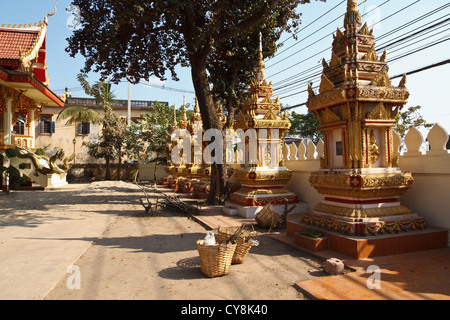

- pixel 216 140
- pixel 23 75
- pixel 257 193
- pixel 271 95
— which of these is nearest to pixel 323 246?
pixel 257 193

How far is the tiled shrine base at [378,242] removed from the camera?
470 cm

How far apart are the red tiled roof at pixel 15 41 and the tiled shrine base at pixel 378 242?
18708 millimetres

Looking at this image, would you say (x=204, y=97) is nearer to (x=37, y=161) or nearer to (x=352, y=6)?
(x=352, y=6)

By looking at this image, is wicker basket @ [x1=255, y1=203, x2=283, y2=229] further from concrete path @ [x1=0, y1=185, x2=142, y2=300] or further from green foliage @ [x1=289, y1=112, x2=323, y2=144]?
green foliage @ [x1=289, y1=112, x2=323, y2=144]

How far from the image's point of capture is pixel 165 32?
12.2m

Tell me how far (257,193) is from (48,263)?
556cm

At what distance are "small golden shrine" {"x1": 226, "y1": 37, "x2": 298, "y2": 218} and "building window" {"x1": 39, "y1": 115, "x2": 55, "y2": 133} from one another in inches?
1158

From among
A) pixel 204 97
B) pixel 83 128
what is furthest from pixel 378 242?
pixel 83 128

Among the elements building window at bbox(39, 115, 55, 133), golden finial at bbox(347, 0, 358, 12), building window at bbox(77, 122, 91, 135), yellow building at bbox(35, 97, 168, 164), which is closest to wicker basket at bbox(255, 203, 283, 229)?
golden finial at bbox(347, 0, 358, 12)

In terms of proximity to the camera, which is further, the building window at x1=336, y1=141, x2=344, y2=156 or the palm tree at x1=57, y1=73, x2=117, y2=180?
the palm tree at x1=57, y1=73, x2=117, y2=180

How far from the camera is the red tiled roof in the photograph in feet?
57.4
